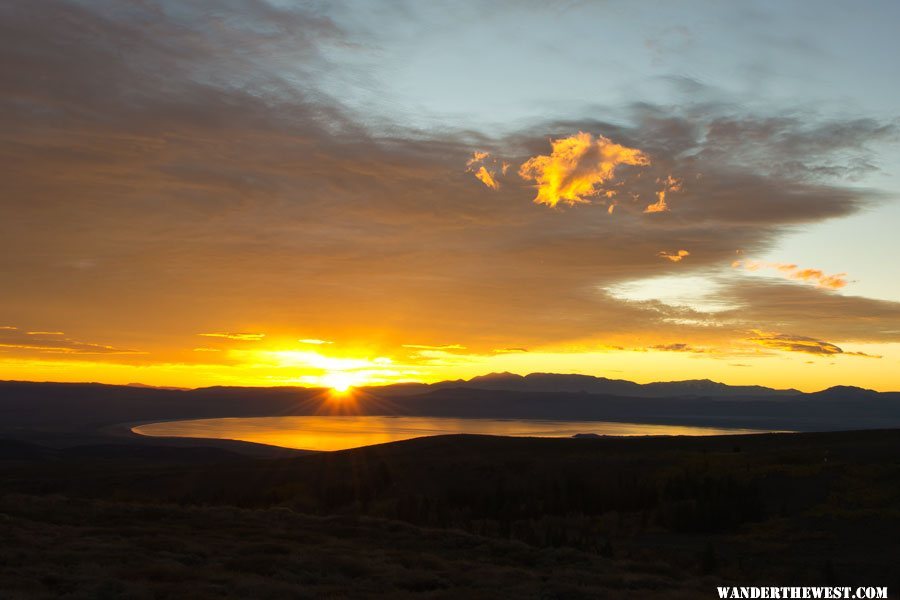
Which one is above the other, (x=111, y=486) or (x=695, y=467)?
(x=695, y=467)

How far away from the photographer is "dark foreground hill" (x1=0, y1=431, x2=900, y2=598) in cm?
1541

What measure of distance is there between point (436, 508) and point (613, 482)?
789cm

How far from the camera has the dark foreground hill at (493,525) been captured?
15.4m

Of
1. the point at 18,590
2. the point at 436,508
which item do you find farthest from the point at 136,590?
the point at 436,508

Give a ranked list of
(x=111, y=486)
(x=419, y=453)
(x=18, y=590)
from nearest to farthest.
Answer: (x=18, y=590)
(x=111, y=486)
(x=419, y=453)

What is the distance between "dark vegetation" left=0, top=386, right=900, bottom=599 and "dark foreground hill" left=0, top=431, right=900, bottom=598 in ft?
0.29

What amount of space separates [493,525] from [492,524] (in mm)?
238

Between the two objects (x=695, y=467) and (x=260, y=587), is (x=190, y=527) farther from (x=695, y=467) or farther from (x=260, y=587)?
(x=695, y=467)

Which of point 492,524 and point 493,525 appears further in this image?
point 492,524

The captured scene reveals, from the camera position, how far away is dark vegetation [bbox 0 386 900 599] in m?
15.4

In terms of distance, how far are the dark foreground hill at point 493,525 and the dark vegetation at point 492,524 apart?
0.29ft

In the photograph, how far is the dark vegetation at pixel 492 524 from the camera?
1541 centimetres

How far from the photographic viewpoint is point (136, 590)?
13.4 meters

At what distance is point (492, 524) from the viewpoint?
28.1 metres
